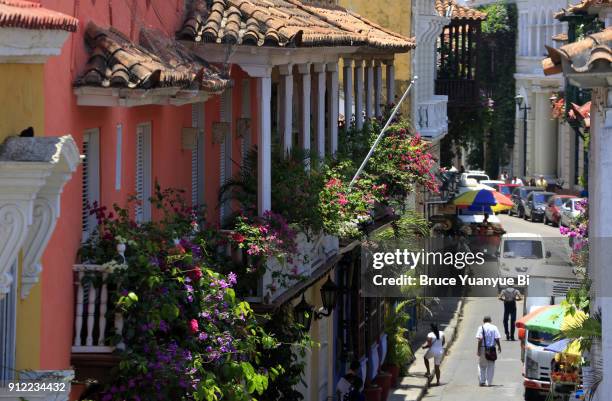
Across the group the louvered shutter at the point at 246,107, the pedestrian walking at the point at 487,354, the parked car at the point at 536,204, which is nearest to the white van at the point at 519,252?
the pedestrian walking at the point at 487,354

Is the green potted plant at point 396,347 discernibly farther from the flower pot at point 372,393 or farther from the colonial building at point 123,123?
the colonial building at point 123,123

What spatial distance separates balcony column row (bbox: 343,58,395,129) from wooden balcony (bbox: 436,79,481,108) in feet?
59.2

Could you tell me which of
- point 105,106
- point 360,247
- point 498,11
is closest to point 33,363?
point 105,106

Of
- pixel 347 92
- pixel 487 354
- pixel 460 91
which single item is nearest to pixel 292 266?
pixel 347 92

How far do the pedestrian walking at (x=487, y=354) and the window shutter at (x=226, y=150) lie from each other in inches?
453

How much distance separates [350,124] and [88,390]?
14998 millimetres

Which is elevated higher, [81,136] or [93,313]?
[81,136]

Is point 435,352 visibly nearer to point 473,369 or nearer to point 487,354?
point 487,354

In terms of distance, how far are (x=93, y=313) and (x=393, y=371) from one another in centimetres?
1870

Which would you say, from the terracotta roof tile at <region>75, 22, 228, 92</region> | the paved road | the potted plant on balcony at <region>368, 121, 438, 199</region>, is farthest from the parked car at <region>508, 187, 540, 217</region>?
the terracotta roof tile at <region>75, 22, 228, 92</region>

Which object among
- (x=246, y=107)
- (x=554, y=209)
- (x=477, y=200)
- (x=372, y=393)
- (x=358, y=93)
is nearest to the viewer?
(x=246, y=107)

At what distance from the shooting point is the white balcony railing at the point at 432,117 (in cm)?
4256

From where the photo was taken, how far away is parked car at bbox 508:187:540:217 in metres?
66.4

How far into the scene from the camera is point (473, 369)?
33.6 m
